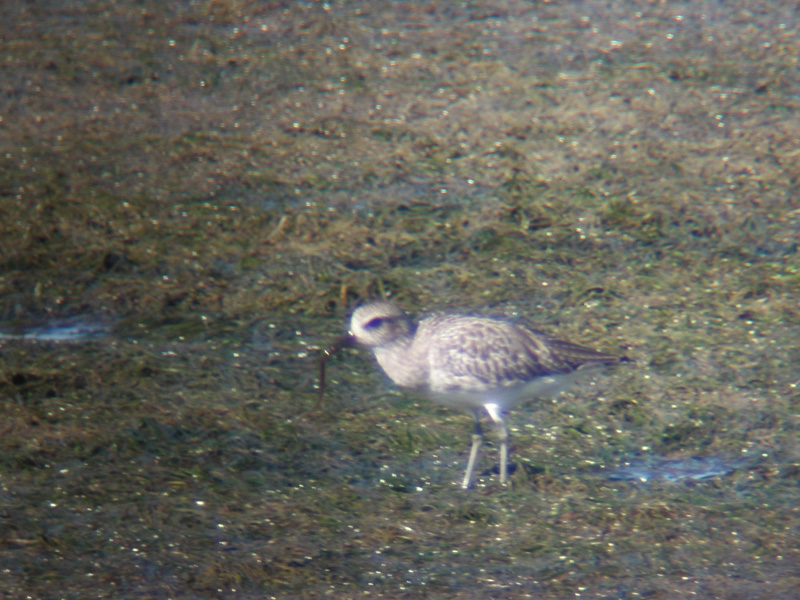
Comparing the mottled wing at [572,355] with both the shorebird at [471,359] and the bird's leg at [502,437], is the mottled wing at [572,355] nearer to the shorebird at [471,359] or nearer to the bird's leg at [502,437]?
the shorebird at [471,359]

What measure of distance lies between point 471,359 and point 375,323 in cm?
59

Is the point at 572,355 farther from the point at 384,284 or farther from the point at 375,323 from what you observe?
the point at 384,284

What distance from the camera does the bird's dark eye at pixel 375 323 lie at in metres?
5.56

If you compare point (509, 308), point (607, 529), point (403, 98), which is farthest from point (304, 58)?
point (607, 529)

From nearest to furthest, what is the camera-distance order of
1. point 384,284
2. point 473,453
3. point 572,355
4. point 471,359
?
1. point 471,359
2. point 473,453
3. point 572,355
4. point 384,284

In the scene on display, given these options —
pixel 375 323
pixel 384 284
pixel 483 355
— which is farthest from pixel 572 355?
pixel 384 284

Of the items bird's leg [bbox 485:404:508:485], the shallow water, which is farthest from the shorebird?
the shallow water

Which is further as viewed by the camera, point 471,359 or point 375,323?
point 375,323

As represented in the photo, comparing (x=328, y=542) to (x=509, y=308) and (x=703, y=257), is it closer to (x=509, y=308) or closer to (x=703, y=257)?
(x=509, y=308)

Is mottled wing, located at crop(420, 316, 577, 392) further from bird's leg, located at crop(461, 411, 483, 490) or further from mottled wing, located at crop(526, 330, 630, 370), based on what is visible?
bird's leg, located at crop(461, 411, 483, 490)

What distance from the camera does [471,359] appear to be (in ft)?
17.8

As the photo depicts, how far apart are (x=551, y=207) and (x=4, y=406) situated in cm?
470

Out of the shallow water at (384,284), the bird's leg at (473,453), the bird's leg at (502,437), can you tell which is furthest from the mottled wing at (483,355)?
the shallow water at (384,284)

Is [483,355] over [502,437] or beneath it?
over
